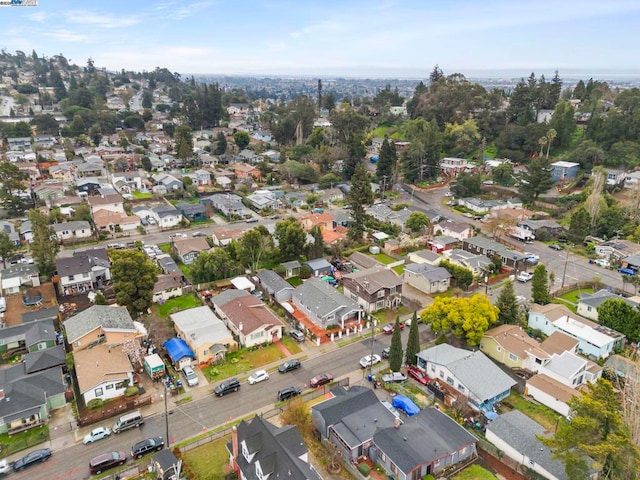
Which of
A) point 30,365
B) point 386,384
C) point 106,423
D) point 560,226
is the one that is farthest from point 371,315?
point 560,226

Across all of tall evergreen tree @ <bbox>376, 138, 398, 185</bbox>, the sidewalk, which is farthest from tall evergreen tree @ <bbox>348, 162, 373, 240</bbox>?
the sidewalk

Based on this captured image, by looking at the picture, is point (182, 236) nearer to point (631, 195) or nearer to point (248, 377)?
point (248, 377)

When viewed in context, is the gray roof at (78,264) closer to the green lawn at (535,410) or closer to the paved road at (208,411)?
the paved road at (208,411)

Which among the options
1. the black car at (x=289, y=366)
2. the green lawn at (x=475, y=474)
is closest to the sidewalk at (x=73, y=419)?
the black car at (x=289, y=366)

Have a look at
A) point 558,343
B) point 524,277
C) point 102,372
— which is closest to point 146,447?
point 102,372

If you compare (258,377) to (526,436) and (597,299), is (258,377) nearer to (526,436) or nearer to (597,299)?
(526,436)

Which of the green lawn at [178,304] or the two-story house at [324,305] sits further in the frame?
the green lawn at [178,304]
